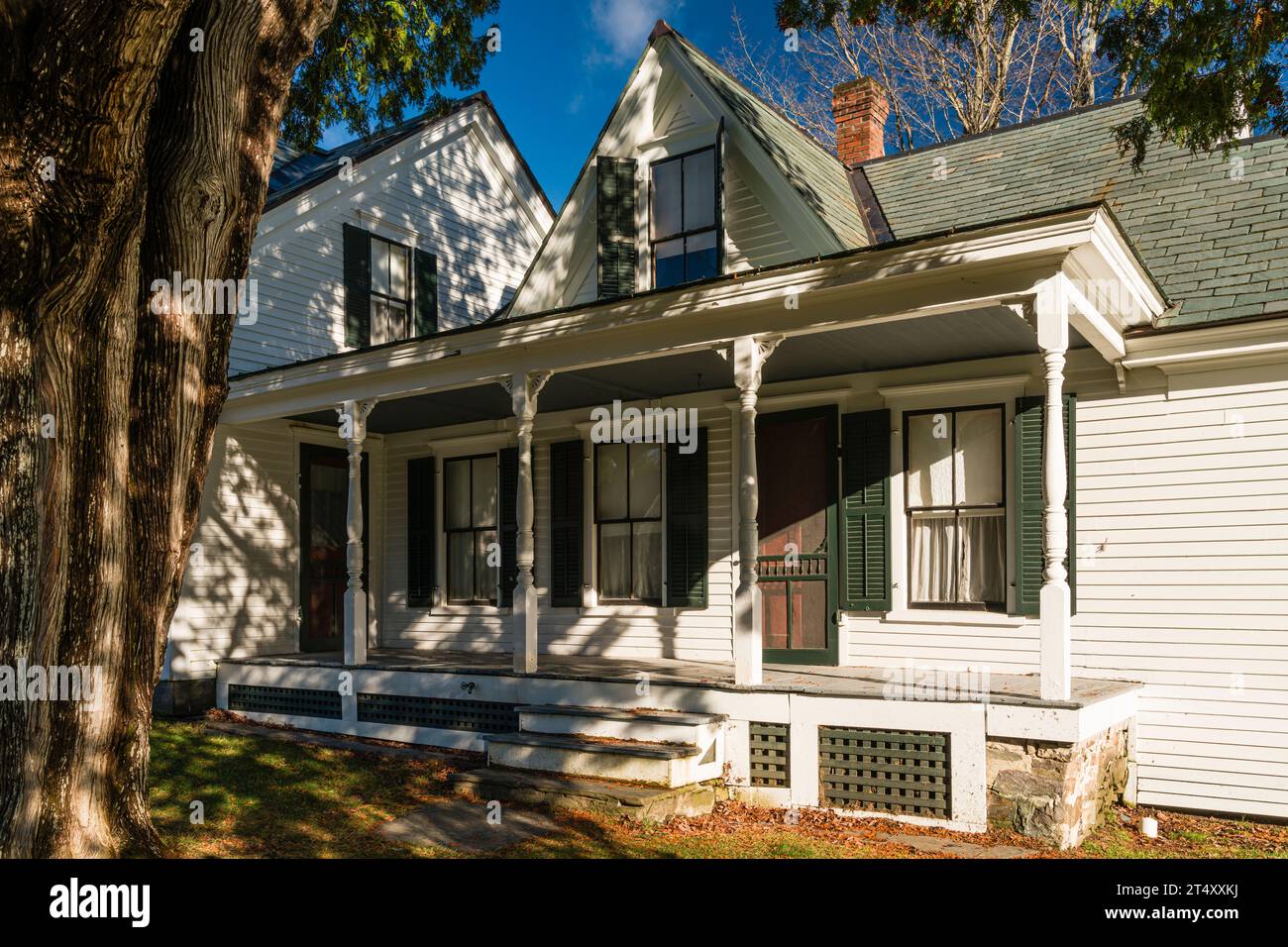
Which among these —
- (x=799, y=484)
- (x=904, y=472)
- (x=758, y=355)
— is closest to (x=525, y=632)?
(x=799, y=484)

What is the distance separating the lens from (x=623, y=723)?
25.9 ft

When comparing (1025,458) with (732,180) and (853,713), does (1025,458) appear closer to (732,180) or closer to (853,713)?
(853,713)

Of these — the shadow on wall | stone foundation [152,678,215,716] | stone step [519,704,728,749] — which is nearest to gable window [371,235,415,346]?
the shadow on wall

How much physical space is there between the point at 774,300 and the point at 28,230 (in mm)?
5021

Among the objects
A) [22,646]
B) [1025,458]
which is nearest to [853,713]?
[1025,458]

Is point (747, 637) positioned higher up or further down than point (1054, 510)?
further down

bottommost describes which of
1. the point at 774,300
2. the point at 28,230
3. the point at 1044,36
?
the point at 28,230

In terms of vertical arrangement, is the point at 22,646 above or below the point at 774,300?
below

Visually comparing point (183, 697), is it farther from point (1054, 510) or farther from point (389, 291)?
point (1054, 510)

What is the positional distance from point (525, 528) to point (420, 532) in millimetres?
4038

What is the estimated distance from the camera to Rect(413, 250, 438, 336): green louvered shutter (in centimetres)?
1490

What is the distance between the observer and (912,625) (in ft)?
30.6

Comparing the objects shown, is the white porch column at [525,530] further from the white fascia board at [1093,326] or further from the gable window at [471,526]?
the white fascia board at [1093,326]

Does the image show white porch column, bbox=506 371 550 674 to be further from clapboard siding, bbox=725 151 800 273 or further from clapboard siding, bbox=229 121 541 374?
clapboard siding, bbox=229 121 541 374
